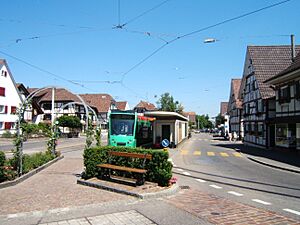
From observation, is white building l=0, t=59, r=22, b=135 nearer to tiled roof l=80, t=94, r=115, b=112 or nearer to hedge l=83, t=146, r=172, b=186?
tiled roof l=80, t=94, r=115, b=112

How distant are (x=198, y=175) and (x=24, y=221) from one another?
343 inches

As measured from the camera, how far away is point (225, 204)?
841 centimetres

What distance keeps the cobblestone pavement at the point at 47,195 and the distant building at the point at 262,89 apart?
23229 mm

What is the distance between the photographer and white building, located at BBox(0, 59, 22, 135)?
52156 millimetres

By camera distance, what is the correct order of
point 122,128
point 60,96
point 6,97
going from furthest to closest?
point 60,96 < point 6,97 < point 122,128

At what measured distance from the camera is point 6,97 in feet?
175

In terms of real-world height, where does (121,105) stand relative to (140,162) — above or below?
above

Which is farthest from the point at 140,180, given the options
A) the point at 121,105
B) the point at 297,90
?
the point at 121,105

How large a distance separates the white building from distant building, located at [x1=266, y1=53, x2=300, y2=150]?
3972 cm

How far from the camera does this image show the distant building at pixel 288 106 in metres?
23.9

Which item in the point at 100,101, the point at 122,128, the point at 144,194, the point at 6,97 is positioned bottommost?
the point at 144,194

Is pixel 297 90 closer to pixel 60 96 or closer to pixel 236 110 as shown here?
pixel 236 110

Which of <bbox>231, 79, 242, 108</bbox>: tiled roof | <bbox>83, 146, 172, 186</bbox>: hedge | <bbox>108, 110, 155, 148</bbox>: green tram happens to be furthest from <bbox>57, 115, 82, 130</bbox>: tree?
<bbox>83, 146, 172, 186</bbox>: hedge

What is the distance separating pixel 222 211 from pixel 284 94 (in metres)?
21.4
